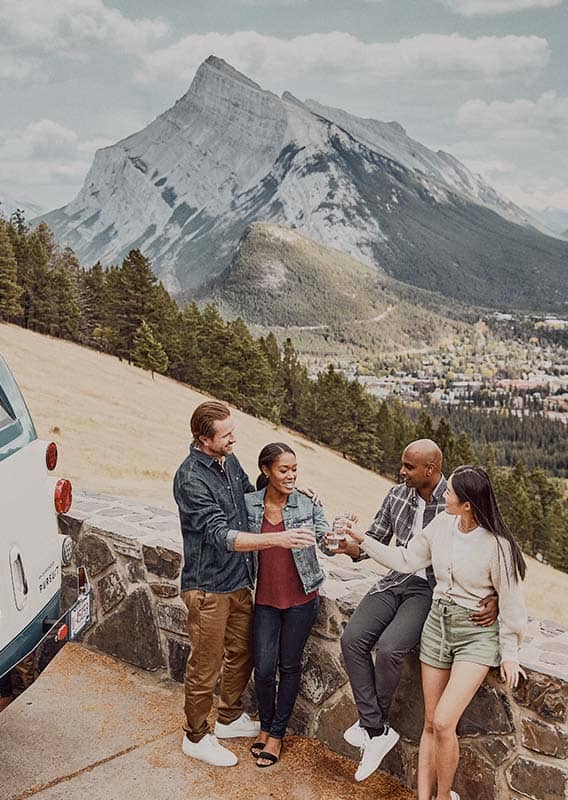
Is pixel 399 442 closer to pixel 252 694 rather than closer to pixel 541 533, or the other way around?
pixel 541 533

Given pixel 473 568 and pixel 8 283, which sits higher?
pixel 8 283

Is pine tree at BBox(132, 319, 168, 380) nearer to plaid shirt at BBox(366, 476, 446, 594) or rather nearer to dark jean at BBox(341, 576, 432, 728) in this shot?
plaid shirt at BBox(366, 476, 446, 594)

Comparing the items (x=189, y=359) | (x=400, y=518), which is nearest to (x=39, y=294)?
(x=189, y=359)

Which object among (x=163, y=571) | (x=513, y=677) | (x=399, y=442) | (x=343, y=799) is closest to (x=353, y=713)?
(x=343, y=799)

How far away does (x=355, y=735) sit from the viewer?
4223 millimetres

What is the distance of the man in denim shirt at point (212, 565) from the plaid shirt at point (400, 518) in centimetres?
44

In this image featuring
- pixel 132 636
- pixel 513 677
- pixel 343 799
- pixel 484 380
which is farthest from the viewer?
pixel 484 380

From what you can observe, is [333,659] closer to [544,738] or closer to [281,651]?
[281,651]

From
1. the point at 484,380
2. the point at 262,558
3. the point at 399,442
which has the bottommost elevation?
the point at 484,380

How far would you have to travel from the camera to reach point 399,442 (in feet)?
215

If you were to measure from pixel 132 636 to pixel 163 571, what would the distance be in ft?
1.78

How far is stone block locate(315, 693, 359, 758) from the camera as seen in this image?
454 centimetres

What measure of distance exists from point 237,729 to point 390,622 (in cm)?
117

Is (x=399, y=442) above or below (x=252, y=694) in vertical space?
below
